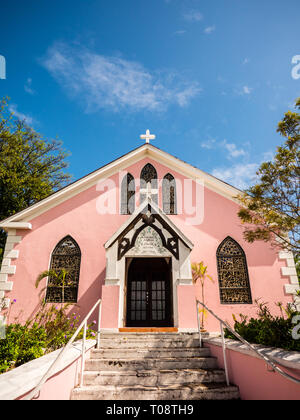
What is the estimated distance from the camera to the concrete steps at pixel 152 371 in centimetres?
439

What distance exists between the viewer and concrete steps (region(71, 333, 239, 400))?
4391 mm

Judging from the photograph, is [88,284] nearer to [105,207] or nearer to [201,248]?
[105,207]

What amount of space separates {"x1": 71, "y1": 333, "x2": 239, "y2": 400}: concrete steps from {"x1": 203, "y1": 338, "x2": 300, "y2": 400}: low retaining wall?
27 cm

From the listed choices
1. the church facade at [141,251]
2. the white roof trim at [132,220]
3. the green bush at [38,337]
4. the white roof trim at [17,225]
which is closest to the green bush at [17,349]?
the green bush at [38,337]

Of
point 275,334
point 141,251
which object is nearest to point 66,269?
point 141,251

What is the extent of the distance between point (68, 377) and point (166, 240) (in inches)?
210

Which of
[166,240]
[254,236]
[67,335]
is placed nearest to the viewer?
[254,236]

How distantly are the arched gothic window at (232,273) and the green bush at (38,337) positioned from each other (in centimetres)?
537

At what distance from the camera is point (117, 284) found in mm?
7930

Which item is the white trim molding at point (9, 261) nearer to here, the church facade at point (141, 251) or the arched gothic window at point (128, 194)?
the church facade at point (141, 251)

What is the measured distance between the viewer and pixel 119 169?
1192 centimetres

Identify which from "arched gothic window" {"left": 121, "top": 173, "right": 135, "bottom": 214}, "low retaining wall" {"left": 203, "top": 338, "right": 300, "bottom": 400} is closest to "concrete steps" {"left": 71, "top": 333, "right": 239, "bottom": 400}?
"low retaining wall" {"left": 203, "top": 338, "right": 300, "bottom": 400}

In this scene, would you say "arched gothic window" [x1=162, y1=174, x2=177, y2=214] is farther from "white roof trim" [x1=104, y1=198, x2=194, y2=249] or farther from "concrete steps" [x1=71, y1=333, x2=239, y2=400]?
"concrete steps" [x1=71, y1=333, x2=239, y2=400]

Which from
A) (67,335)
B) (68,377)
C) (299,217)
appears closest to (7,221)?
(67,335)
